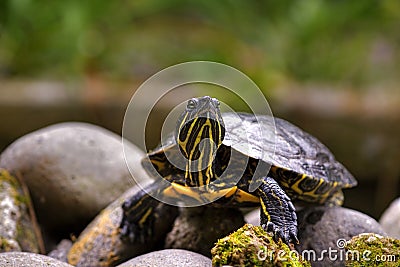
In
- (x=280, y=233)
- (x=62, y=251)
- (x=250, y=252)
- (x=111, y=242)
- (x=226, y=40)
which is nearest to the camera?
(x=250, y=252)

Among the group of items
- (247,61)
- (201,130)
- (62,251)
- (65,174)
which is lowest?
(62,251)

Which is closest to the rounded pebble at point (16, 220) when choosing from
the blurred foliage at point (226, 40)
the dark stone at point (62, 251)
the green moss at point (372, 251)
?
the dark stone at point (62, 251)

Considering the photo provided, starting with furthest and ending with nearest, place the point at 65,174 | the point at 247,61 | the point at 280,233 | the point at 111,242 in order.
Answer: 1. the point at 247,61
2. the point at 65,174
3. the point at 111,242
4. the point at 280,233

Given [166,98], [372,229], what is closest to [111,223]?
[372,229]

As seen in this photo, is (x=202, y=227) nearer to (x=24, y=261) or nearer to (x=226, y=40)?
(x=24, y=261)

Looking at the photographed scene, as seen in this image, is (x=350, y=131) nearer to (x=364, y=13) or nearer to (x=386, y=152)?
(x=386, y=152)

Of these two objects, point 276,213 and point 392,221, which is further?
point 392,221

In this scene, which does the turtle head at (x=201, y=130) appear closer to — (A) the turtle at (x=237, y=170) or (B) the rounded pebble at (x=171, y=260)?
(A) the turtle at (x=237, y=170)

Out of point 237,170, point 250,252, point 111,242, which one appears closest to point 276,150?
point 237,170
